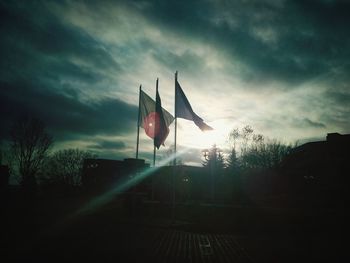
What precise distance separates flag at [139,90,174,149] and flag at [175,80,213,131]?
3.55ft

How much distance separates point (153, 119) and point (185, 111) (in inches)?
95.6

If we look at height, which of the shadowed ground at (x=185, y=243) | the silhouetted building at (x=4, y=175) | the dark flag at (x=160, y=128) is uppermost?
the dark flag at (x=160, y=128)

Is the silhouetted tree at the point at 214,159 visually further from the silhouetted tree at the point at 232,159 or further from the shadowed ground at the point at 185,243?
the shadowed ground at the point at 185,243

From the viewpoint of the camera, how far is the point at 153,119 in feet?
54.7

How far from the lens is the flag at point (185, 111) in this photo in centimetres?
1516

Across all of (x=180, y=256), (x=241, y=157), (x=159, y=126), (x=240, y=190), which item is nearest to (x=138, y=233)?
(x=180, y=256)

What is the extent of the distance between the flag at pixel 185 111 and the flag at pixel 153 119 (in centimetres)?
108

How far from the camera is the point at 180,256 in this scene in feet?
26.2

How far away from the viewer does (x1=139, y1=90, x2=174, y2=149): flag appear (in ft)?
50.7

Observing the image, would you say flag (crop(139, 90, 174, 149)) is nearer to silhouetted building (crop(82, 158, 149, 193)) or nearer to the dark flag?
the dark flag

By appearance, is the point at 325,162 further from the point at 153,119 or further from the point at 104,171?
the point at 104,171

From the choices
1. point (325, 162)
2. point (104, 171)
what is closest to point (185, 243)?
point (325, 162)

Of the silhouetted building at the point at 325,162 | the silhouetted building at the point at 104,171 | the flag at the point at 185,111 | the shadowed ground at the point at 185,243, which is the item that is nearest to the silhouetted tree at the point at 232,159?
the silhouetted building at the point at 325,162

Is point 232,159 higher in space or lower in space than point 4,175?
higher
